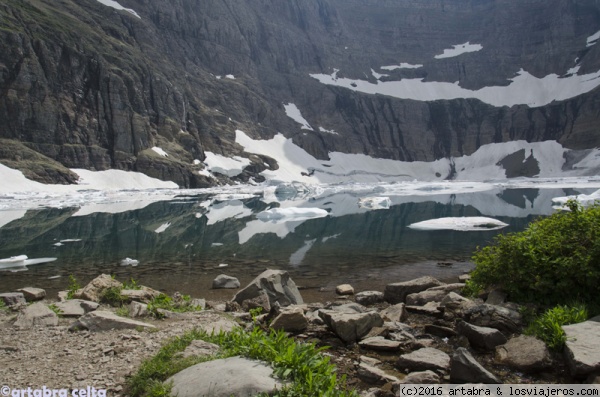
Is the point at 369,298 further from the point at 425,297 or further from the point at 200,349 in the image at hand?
the point at 200,349

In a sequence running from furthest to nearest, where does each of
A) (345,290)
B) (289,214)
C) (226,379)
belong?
(289,214), (345,290), (226,379)

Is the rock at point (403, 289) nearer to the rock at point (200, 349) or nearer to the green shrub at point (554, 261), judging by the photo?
the green shrub at point (554, 261)

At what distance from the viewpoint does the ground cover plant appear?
195 inches

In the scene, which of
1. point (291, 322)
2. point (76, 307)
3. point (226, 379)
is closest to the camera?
point (226, 379)

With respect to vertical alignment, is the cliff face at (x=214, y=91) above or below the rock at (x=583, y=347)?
above

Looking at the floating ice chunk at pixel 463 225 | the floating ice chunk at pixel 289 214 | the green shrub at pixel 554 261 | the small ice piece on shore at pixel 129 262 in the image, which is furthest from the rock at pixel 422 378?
the floating ice chunk at pixel 289 214

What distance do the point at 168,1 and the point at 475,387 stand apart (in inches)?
6837

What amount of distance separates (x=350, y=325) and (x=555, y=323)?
13.0 ft

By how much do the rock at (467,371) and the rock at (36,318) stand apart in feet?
27.0

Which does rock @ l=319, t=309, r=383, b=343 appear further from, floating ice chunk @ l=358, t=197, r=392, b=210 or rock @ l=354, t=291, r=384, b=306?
floating ice chunk @ l=358, t=197, r=392, b=210

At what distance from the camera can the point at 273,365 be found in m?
5.39

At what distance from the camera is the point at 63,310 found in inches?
377

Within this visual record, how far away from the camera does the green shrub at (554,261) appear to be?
26.9 ft

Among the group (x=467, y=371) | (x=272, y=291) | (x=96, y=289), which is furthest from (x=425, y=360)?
(x=96, y=289)
